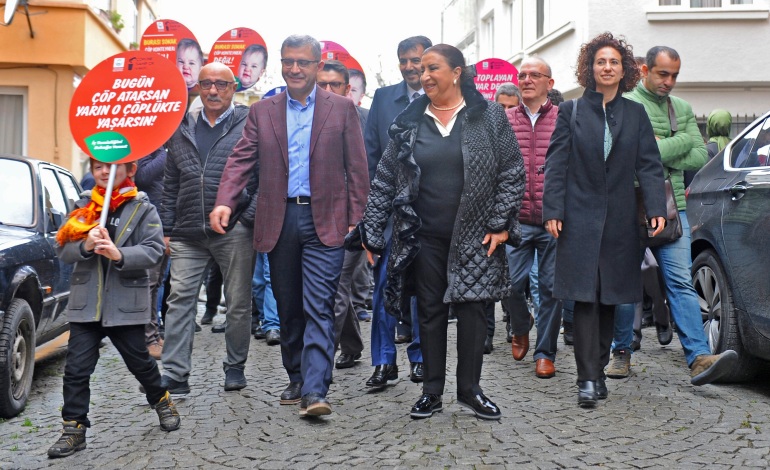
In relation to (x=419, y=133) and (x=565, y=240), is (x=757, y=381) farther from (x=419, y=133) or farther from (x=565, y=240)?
(x=419, y=133)

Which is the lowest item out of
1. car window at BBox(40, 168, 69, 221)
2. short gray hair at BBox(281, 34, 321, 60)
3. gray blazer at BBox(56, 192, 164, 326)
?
gray blazer at BBox(56, 192, 164, 326)

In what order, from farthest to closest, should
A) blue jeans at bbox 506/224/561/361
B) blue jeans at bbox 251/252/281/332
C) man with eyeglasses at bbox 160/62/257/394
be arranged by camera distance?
blue jeans at bbox 251/252/281/332
blue jeans at bbox 506/224/561/361
man with eyeglasses at bbox 160/62/257/394

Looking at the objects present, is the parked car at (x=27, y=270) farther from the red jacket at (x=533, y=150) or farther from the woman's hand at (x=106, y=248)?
the red jacket at (x=533, y=150)

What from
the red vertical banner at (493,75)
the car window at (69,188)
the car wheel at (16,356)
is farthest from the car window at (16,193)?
the red vertical banner at (493,75)

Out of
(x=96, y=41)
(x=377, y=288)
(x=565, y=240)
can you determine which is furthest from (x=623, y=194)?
(x=96, y=41)

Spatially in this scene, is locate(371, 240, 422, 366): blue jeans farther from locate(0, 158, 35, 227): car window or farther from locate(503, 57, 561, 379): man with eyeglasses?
locate(0, 158, 35, 227): car window

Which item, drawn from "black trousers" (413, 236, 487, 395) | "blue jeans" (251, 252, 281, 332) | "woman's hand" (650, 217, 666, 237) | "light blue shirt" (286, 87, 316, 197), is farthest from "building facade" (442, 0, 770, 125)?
"black trousers" (413, 236, 487, 395)

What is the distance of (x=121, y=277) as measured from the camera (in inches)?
223

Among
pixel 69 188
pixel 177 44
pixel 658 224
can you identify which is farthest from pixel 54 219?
pixel 177 44

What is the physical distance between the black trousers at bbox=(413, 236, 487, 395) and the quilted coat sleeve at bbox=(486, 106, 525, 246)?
1.11ft

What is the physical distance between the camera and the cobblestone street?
5141 mm

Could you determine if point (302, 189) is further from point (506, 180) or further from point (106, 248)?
point (106, 248)

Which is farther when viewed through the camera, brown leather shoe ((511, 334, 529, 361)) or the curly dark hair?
brown leather shoe ((511, 334, 529, 361))

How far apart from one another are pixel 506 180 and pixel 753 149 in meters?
2.09
